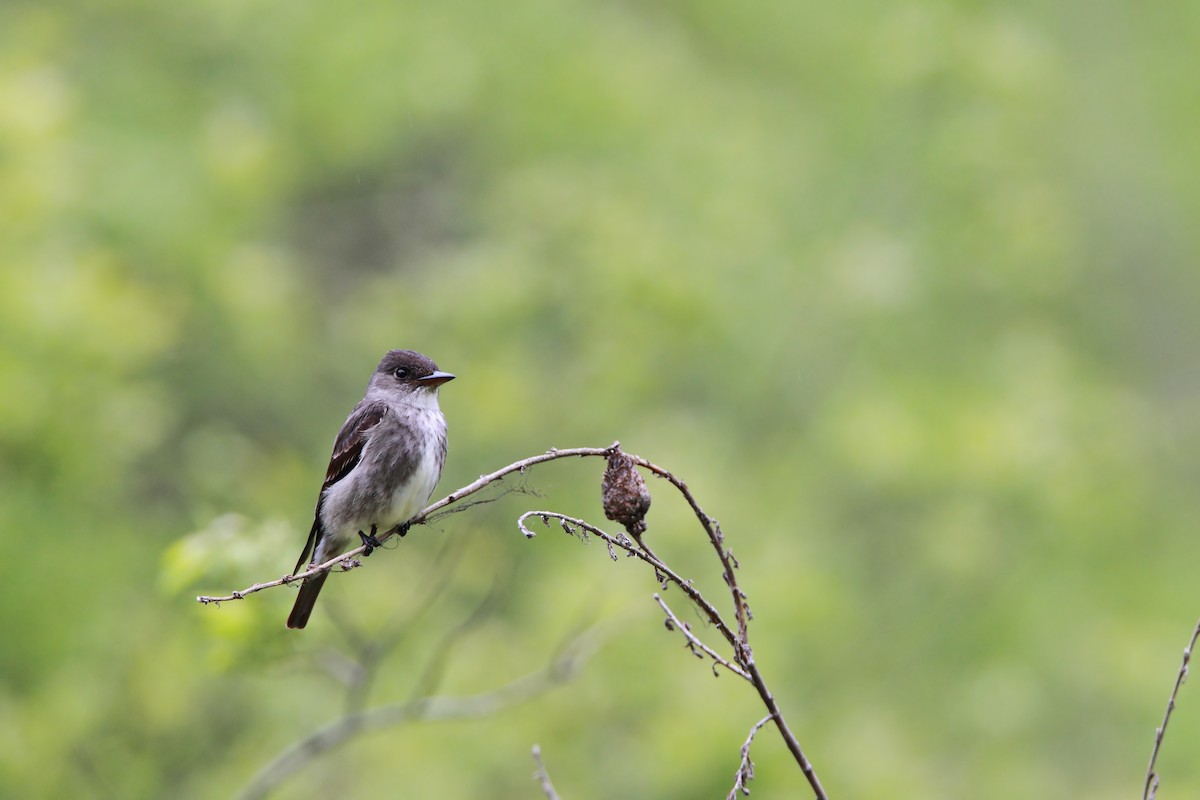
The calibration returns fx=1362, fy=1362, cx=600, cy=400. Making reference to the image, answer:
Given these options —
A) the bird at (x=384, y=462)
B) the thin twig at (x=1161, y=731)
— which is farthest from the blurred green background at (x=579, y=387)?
the thin twig at (x=1161, y=731)

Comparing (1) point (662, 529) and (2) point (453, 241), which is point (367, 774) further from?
(2) point (453, 241)

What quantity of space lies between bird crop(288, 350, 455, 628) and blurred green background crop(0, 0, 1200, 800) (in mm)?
3365

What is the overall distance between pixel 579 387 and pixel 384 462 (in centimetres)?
698

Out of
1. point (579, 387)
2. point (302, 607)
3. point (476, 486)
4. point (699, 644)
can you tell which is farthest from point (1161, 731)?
point (579, 387)

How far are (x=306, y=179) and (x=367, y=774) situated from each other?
5951mm

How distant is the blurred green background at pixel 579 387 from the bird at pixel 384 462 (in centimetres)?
337

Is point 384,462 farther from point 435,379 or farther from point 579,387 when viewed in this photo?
point 579,387

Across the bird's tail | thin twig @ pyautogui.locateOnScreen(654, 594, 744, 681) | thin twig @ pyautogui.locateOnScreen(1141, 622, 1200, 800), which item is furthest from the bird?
thin twig @ pyautogui.locateOnScreen(1141, 622, 1200, 800)

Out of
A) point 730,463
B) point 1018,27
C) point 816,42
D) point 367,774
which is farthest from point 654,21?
point 367,774

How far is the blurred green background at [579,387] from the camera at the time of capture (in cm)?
828

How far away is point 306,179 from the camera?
41.9 ft

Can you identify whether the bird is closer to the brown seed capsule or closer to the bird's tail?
the bird's tail

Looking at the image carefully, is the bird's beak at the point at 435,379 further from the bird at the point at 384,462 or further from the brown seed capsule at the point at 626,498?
the brown seed capsule at the point at 626,498

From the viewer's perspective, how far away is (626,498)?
2.21m
